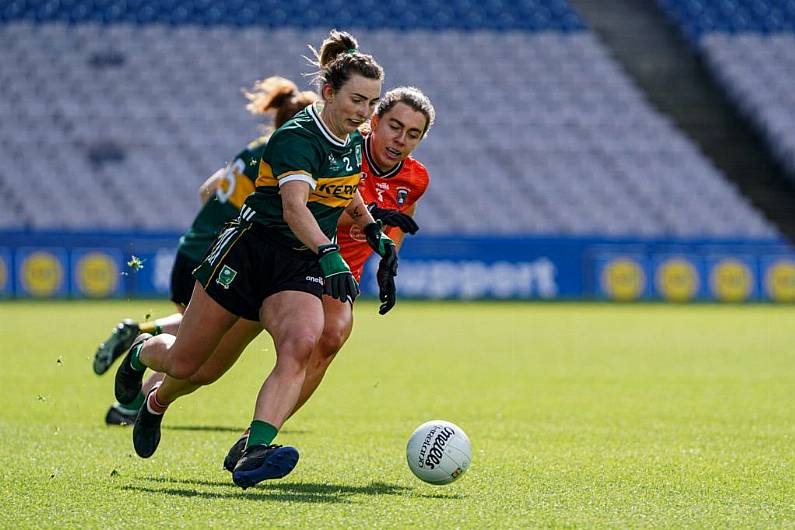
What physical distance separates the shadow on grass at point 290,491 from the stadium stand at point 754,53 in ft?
83.4

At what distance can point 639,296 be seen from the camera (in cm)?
2519

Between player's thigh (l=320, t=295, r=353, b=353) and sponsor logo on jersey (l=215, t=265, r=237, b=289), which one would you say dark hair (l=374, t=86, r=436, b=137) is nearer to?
player's thigh (l=320, t=295, r=353, b=353)

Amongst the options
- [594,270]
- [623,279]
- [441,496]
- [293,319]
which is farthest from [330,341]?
[623,279]

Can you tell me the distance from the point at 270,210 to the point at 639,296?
19.5 meters

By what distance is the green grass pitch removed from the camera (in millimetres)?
5504

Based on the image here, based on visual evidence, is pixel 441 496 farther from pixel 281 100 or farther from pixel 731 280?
pixel 731 280

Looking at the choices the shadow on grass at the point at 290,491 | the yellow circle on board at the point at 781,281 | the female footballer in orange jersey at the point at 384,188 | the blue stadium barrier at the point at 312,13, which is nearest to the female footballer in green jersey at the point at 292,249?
the shadow on grass at the point at 290,491

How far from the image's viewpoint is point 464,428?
8.87 m

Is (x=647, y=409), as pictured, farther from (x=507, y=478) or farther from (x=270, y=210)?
(x=270, y=210)

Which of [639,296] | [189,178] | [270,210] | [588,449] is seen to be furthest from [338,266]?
[189,178]

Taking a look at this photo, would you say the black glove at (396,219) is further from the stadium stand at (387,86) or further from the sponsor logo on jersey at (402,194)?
the stadium stand at (387,86)

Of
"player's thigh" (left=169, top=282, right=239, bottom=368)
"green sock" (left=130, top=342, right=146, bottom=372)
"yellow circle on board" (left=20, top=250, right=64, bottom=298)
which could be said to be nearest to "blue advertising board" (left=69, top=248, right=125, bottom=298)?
"yellow circle on board" (left=20, top=250, right=64, bottom=298)

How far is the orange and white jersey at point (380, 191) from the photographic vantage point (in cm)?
755

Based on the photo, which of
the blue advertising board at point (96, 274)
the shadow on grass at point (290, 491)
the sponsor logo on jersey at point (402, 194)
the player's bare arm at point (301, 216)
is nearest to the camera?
the shadow on grass at point (290, 491)
